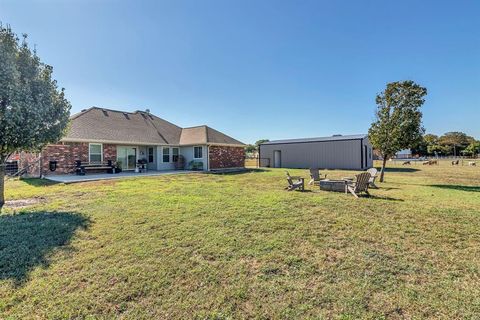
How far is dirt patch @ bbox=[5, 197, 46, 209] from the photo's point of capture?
7.14 meters

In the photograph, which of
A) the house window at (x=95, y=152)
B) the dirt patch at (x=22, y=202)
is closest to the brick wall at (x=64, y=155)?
the house window at (x=95, y=152)

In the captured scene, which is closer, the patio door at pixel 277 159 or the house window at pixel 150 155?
the house window at pixel 150 155

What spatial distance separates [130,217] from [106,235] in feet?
3.55

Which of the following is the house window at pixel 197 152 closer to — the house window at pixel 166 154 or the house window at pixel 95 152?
the house window at pixel 166 154

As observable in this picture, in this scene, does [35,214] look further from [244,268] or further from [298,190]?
[298,190]

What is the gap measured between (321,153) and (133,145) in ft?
60.1

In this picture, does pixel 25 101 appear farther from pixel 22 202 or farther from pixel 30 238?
pixel 30 238

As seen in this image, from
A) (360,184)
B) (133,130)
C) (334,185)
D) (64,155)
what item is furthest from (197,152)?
(360,184)

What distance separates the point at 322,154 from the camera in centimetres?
2508

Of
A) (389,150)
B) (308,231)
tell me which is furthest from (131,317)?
(389,150)

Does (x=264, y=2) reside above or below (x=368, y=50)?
above

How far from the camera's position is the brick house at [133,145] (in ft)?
49.6

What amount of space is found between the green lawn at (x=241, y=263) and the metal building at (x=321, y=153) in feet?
57.4

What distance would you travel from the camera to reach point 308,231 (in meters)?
4.86
